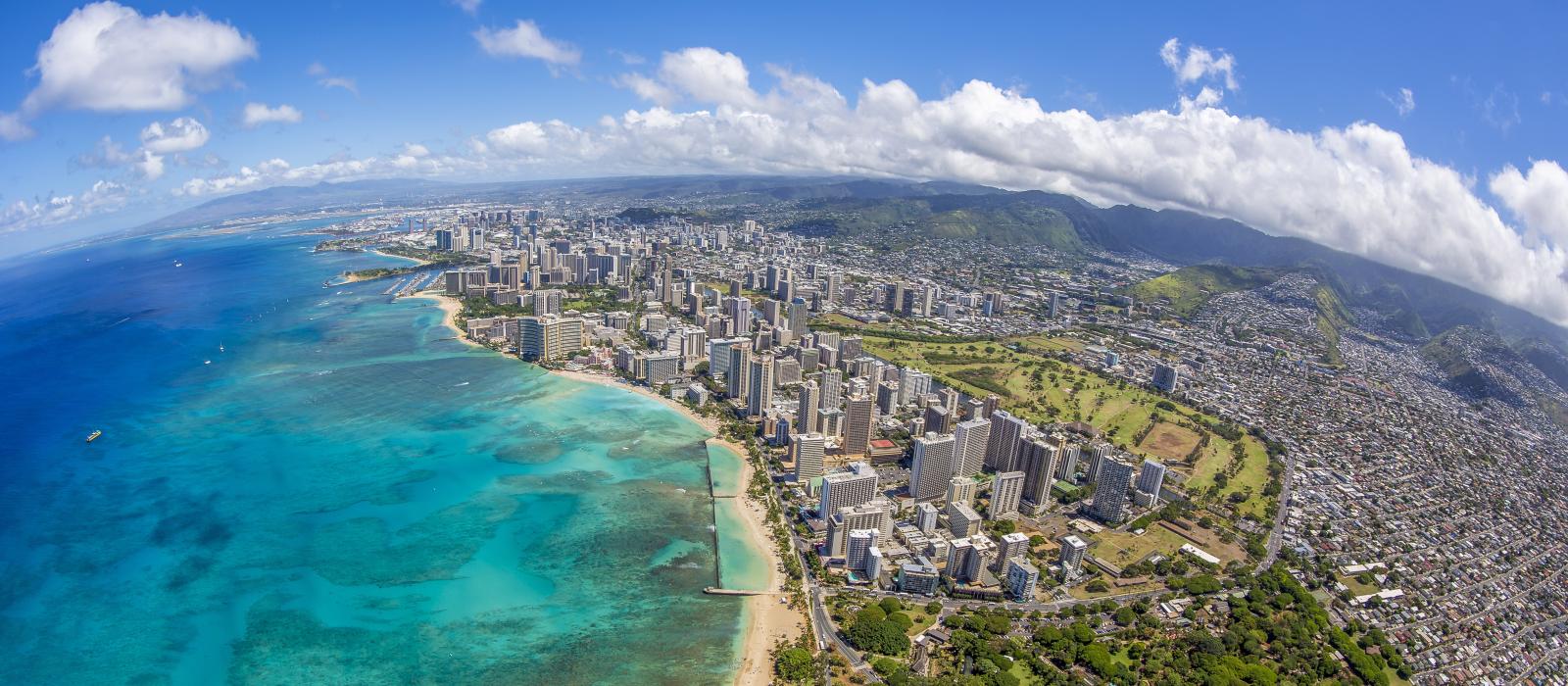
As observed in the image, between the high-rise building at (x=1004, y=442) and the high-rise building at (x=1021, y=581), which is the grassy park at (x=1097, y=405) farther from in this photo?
the high-rise building at (x=1021, y=581)

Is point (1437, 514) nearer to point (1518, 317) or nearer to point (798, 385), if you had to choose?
point (798, 385)

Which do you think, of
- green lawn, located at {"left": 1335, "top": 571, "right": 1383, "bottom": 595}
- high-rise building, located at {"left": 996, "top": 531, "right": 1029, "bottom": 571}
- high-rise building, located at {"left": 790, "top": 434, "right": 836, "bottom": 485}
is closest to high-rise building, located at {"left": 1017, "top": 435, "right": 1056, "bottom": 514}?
high-rise building, located at {"left": 996, "top": 531, "right": 1029, "bottom": 571}

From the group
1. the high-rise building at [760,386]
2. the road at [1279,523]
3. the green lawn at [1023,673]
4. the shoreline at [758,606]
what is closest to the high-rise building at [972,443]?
the shoreline at [758,606]

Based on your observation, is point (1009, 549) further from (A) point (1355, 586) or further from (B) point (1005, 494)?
(A) point (1355, 586)

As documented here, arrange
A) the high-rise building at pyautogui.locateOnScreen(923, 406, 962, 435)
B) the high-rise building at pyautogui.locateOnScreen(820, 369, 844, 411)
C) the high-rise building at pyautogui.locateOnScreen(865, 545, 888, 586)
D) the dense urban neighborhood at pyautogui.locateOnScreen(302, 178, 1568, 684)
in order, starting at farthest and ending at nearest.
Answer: the high-rise building at pyautogui.locateOnScreen(820, 369, 844, 411), the high-rise building at pyautogui.locateOnScreen(923, 406, 962, 435), the high-rise building at pyautogui.locateOnScreen(865, 545, 888, 586), the dense urban neighborhood at pyautogui.locateOnScreen(302, 178, 1568, 684)

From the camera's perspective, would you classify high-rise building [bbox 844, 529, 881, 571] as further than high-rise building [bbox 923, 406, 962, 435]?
No

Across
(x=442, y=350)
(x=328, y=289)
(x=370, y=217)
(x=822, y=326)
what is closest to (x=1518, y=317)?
(x=822, y=326)

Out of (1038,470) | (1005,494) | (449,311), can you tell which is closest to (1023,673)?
(1005,494)

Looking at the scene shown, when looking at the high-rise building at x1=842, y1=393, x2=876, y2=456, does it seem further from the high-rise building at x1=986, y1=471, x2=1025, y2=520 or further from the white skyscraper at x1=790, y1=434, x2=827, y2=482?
the high-rise building at x1=986, y1=471, x2=1025, y2=520
